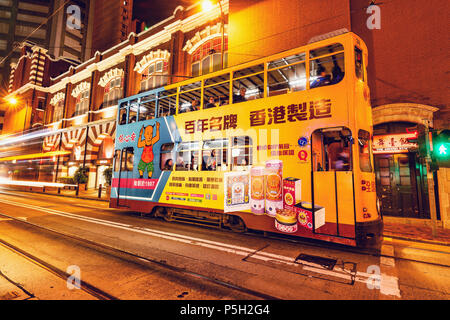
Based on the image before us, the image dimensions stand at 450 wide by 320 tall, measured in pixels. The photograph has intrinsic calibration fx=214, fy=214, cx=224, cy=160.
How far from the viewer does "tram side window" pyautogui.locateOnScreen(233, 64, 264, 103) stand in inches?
243

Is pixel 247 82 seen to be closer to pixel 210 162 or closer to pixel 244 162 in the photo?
pixel 244 162

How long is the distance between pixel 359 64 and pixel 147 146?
23.6ft

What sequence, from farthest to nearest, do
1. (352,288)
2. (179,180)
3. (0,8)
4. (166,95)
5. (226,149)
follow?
(0,8), (166,95), (179,180), (226,149), (352,288)

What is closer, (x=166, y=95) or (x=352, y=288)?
(x=352, y=288)

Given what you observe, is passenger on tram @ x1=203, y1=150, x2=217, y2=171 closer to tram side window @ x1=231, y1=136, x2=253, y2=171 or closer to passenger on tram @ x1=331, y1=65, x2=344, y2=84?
tram side window @ x1=231, y1=136, x2=253, y2=171

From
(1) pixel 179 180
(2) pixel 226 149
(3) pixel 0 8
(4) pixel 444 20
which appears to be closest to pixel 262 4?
(4) pixel 444 20

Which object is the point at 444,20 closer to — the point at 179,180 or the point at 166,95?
the point at 166,95

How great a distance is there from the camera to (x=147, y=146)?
824 centimetres

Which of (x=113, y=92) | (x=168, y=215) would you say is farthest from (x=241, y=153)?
(x=113, y=92)

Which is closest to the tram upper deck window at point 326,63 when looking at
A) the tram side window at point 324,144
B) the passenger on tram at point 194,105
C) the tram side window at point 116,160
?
the tram side window at point 324,144

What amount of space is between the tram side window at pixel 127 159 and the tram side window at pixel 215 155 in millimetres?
3972

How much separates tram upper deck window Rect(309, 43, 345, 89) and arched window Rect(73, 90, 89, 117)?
25.2 meters
